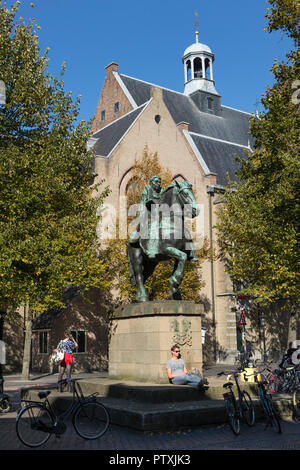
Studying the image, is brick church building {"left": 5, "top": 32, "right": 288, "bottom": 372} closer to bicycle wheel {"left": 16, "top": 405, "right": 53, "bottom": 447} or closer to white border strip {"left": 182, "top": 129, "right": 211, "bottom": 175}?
white border strip {"left": 182, "top": 129, "right": 211, "bottom": 175}

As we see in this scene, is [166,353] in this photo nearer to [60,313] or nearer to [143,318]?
[143,318]

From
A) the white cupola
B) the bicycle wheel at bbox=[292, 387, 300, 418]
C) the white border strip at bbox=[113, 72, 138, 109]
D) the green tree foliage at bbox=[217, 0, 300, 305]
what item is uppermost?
the white cupola

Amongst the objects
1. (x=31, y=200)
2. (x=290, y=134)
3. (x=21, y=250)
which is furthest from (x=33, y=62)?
(x=290, y=134)

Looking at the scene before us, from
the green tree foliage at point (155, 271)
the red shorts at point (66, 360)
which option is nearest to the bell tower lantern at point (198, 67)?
the green tree foliage at point (155, 271)

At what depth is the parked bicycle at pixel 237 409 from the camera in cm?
791

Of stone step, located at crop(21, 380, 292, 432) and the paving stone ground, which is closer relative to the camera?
the paving stone ground

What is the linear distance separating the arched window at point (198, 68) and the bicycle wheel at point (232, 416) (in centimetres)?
4681

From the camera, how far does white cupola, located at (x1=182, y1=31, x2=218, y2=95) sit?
4888 centimetres

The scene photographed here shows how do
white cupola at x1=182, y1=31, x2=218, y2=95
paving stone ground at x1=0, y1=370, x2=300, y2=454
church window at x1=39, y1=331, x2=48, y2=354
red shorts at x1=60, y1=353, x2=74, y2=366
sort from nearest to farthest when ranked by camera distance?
1. paving stone ground at x1=0, y1=370, x2=300, y2=454
2. red shorts at x1=60, y1=353, x2=74, y2=366
3. church window at x1=39, y1=331, x2=48, y2=354
4. white cupola at x1=182, y1=31, x2=218, y2=95

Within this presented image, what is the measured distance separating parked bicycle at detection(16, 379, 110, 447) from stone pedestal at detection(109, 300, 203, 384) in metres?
2.12

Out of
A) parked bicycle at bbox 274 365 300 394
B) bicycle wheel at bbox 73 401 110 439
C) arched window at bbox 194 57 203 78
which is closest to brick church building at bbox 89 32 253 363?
arched window at bbox 194 57 203 78

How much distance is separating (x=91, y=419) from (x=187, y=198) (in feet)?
17.4

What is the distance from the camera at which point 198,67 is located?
51.7 m

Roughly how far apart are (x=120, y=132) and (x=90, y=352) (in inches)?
621
